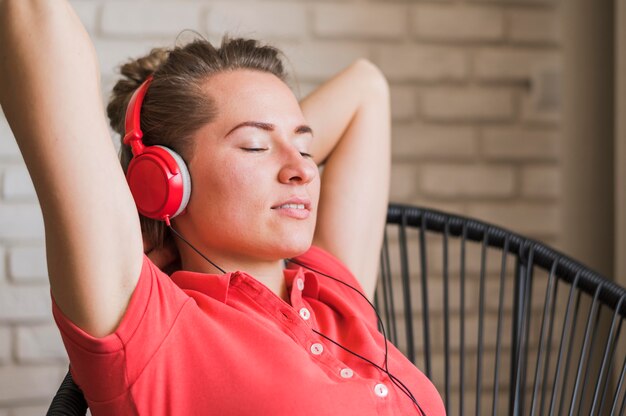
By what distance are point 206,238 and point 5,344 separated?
2.75 feet

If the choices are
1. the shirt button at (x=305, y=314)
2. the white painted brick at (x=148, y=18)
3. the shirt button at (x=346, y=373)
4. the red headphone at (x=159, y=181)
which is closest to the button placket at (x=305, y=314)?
the shirt button at (x=305, y=314)

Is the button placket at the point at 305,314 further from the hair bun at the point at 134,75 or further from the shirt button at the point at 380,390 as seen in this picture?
the hair bun at the point at 134,75

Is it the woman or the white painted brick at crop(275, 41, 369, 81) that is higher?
the white painted brick at crop(275, 41, 369, 81)

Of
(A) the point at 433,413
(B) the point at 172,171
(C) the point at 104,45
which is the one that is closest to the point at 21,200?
(C) the point at 104,45

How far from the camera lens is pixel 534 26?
6.41ft

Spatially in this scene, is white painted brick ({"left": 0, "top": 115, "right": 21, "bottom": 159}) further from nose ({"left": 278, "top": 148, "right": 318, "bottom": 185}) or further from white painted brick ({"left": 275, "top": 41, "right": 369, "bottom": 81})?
nose ({"left": 278, "top": 148, "right": 318, "bottom": 185})

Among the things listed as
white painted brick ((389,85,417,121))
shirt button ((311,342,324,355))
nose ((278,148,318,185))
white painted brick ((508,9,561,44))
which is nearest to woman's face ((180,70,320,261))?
nose ((278,148,318,185))

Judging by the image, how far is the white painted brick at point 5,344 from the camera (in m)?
1.71

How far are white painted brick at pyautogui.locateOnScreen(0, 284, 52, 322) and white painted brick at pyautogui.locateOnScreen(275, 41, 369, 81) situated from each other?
2.49 ft

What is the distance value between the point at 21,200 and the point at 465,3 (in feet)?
3.75

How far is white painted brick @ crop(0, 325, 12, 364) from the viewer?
1.71 metres

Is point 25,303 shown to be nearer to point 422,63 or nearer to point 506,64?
point 422,63

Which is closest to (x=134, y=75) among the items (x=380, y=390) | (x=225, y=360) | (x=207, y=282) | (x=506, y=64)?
(x=207, y=282)

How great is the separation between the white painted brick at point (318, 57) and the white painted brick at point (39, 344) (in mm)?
808
